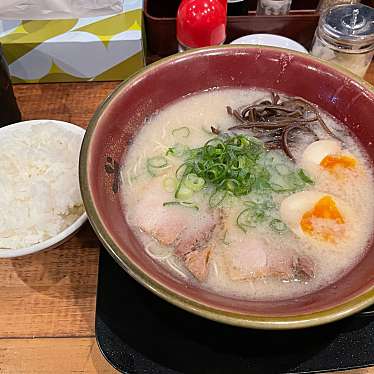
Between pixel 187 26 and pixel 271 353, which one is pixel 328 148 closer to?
pixel 271 353

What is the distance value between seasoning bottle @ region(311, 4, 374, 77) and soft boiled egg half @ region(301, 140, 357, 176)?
64 cm

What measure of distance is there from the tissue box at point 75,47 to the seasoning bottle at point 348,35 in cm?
83

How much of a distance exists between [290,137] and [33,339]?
1090 millimetres

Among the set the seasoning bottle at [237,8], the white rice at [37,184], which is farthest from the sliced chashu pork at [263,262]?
the seasoning bottle at [237,8]

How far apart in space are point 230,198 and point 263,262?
256mm

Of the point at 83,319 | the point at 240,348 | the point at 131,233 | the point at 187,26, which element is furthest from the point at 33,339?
the point at 187,26

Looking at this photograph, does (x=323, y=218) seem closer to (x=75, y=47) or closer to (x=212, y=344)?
(x=212, y=344)

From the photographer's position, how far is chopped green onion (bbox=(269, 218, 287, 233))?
4.45 ft

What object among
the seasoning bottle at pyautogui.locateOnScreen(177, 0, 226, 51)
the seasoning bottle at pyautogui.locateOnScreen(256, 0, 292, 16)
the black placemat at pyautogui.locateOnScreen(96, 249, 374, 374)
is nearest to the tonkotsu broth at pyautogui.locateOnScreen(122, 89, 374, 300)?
the black placemat at pyautogui.locateOnScreen(96, 249, 374, 374)

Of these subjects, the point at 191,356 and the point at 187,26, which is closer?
the point at 191,356

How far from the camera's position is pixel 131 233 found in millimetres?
1311

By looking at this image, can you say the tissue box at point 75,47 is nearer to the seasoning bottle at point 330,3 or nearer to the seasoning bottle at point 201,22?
the seasoning bottle at point 201,22

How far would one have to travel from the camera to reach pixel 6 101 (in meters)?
1.84

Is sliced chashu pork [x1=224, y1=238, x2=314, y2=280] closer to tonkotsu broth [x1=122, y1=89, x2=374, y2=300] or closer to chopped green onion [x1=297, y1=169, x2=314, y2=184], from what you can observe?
tonkotsu broth [x1=122, y1=89, x2=374, y2=300]
